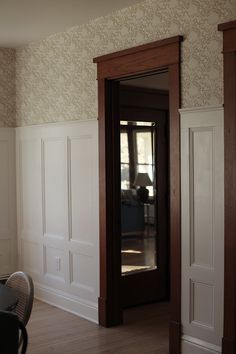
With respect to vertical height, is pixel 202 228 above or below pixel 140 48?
below

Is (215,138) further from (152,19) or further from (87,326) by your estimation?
(87,326)

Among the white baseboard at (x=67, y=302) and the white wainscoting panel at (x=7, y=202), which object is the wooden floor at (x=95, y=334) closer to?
the white baseboard at (x=67, y=302)

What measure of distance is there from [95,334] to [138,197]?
1659 mm

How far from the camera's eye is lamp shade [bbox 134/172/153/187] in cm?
563

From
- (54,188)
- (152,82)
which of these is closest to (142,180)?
(54,188)

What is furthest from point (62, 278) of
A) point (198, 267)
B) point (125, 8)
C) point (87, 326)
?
point (125, 8)

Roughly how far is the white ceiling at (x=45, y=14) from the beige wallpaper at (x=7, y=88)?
544mm

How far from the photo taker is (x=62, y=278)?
540 centimetres

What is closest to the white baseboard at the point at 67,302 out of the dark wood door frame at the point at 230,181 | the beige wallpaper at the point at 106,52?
the dark wood door frame at the point at 230,181

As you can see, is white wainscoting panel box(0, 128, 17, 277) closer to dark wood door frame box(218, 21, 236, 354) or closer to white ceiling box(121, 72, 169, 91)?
white ceiling box(121, 72, 169, 91)

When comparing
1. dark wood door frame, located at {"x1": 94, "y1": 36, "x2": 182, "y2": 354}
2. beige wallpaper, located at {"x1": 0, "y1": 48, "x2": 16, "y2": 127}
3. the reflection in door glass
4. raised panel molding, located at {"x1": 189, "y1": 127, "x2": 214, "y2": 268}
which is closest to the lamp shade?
the reflection in door glass

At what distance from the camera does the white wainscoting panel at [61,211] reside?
4961 millimetres

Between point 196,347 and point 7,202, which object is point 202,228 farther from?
point 7,202

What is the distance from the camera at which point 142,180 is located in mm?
5668
